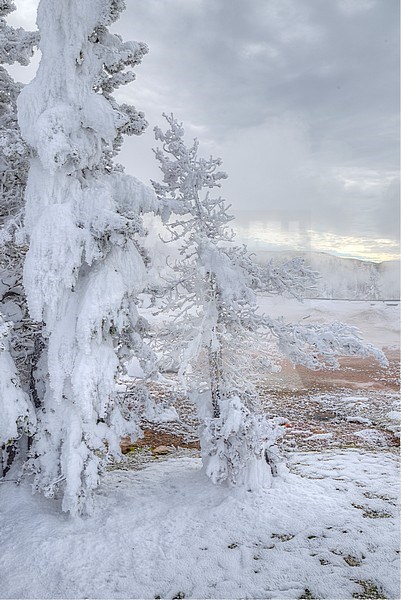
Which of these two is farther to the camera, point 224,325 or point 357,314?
point 357,314

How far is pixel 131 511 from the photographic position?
27.4 ft

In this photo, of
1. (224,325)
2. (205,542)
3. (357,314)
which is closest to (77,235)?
(224,325)

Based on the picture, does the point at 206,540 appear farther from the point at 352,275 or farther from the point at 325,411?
the point at 352,275

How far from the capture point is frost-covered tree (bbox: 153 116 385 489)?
8617 mm

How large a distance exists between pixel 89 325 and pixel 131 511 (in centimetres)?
405

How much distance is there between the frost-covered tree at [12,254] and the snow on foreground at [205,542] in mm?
2025

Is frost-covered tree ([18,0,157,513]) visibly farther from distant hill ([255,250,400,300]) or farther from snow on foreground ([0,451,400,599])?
distant hill ([255,250,400,300])

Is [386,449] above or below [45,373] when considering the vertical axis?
below

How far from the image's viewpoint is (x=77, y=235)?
24.2 feet

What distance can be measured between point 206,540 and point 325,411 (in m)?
11.5

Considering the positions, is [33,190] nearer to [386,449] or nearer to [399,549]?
[399,549]

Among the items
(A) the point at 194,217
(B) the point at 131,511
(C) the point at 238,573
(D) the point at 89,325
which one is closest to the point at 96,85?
(A) the point at 194,217

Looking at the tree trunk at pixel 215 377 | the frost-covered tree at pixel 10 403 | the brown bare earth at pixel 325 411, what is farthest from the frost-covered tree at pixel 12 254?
the brown bare earth at pixel 325 411

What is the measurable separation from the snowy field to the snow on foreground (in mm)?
18
